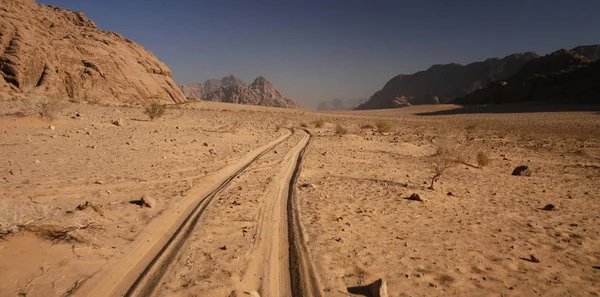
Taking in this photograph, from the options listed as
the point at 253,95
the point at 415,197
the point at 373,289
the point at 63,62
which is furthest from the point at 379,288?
the point at 253,95

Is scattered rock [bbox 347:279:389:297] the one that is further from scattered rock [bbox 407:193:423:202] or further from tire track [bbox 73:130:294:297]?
scattered rock [bbox 407:193:423:202]

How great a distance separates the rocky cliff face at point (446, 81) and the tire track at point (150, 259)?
354ft

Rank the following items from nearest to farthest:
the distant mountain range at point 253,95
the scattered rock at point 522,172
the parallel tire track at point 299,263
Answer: the parallel tire track at point 299,263, the scattered rock at point 522,172, the distant mountain range at point 253,95

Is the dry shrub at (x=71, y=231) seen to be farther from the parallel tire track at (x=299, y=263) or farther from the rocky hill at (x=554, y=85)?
the rocky hill at (x=554, y=85)

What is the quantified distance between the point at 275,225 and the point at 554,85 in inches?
2712

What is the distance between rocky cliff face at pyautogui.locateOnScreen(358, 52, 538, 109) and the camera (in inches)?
4761

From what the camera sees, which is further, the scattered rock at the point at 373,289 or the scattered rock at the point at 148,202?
the scattered rock at the point at 148,202

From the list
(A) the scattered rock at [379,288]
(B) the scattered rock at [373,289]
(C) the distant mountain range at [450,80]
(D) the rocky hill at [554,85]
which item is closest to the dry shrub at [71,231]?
(B) the scattered rock at [373,289]

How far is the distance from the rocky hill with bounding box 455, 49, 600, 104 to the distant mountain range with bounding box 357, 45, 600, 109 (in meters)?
37.8

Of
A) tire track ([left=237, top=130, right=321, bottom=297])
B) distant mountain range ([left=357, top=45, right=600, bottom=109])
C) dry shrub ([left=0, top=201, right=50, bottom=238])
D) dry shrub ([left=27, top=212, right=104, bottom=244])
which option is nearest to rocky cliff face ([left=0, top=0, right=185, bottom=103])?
dry shrub ([left=0, top=201, right=50, bottom=238])

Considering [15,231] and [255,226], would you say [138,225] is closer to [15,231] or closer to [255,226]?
[15,231]

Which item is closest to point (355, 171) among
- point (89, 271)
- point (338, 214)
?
point (338, 214)

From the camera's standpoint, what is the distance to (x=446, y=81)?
154m

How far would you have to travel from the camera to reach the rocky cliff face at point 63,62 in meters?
31.0
